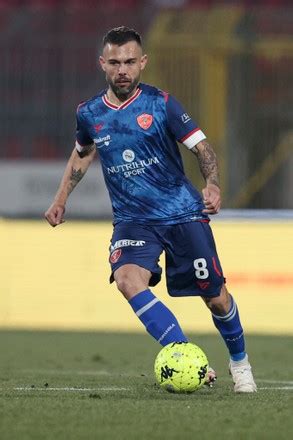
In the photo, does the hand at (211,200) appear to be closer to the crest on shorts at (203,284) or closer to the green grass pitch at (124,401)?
the crest on shorts at (203,284)

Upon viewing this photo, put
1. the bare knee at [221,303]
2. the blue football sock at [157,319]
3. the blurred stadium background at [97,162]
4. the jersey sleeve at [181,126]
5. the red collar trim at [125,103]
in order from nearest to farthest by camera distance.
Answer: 1. the blue football sock at [157,319]
2. the jersey sleeve at [181,126]
3. the red collar trim at [125,103]
4. the bare knee at [221,303]
5. the blurred stadium background at [97,162]

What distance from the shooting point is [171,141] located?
698cm

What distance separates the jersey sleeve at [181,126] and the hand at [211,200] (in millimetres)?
347

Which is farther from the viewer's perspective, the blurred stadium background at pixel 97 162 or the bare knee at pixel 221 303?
the blurred stadium background at pixel 97 162

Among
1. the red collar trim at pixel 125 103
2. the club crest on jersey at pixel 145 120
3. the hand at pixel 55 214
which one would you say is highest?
the red collar trim at pixel 125 103

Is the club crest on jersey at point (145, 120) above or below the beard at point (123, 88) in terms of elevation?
below

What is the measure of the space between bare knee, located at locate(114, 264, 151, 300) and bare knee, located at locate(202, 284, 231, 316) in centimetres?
44

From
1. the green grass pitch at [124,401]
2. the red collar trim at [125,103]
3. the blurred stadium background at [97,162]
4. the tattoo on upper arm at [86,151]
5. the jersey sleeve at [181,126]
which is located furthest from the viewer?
the blurred stadium background at [97,162]

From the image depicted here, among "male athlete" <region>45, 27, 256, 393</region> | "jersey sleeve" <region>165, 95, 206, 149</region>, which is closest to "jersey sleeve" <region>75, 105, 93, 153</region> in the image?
"male athlete" <region>45, 27, 256, 393</region>

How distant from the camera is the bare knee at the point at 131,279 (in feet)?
22.2

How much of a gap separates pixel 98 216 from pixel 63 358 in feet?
11.9

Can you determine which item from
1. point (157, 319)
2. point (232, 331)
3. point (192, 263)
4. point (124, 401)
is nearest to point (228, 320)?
point (232, 331)

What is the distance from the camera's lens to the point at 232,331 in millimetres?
7172

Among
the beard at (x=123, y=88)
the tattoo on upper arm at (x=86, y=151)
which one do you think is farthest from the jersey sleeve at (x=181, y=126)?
the tattoo on upper arm at (x=86, y=151)
